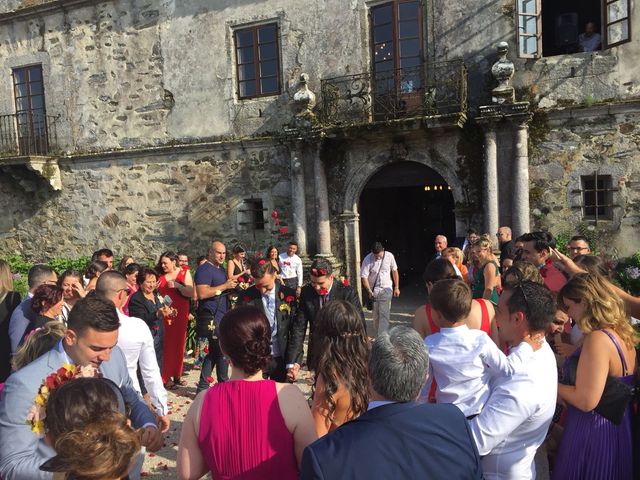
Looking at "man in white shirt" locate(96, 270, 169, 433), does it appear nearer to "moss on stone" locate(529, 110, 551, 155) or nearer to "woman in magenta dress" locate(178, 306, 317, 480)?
"woman in magenta dress" locate(178, 306, 317, 480)

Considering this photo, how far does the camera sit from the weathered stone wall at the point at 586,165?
369 inches

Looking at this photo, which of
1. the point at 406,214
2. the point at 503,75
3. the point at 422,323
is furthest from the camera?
the point at 406,214

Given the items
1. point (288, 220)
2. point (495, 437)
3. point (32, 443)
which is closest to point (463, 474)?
point (495, 437)

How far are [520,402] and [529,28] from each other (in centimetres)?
885

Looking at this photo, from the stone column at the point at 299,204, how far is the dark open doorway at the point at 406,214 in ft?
5.04

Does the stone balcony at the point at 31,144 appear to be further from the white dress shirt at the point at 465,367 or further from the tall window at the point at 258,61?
the white dress shirt at the point at 465,367

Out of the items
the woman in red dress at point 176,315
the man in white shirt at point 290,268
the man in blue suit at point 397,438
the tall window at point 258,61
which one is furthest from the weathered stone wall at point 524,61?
the man in blue suit at point 397,438

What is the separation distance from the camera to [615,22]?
9.16 m

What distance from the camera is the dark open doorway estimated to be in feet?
37.7

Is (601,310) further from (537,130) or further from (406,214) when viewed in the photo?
(406,214)

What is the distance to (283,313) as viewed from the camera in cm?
541

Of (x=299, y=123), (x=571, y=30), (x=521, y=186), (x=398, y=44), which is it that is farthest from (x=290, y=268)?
(x=571, y=30)

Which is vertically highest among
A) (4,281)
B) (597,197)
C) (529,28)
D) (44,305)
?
(529,28)

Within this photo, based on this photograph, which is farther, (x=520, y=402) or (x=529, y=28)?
(x=529, y=28)
